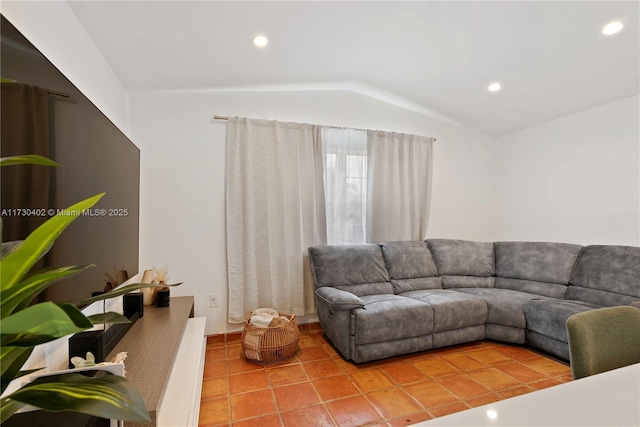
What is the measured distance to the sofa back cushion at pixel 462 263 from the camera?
3.42m

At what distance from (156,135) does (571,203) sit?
4.46 metres

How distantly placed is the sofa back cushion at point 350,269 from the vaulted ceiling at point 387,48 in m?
1.78

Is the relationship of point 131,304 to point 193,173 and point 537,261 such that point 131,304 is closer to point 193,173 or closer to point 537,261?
point 193,173

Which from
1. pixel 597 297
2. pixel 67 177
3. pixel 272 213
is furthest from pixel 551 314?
pixel 67 177

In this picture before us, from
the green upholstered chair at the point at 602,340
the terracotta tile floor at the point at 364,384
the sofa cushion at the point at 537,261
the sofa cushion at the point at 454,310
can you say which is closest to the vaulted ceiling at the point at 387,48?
the sofa cushion at the point at 537,261

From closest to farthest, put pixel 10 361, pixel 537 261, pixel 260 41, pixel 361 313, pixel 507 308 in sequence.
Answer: pixel 10 361 → pixel 260 41 → pixel 361 313 → pixel 507 308 → pixel 537 261

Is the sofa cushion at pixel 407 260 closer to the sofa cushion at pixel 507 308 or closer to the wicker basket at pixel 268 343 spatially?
the sofa cushion at pixel 507 308

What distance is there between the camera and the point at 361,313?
2412 mm

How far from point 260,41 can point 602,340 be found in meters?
2.60

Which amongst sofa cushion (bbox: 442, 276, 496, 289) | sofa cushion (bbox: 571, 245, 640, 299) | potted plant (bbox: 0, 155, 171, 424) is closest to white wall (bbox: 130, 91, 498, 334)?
sofa cushion (bbox: 442, 276, 496, 289)

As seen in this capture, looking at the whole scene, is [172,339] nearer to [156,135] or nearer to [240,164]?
[240,164]

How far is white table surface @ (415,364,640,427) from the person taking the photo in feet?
2.23

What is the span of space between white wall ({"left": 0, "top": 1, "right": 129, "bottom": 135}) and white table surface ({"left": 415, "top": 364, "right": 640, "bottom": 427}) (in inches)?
80.4

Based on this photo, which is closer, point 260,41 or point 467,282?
point 260,41
